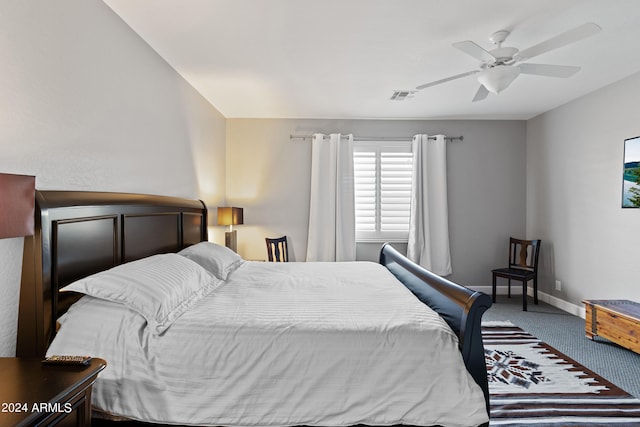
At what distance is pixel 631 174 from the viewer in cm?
323

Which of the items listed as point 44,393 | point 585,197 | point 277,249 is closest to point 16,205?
point 44,393

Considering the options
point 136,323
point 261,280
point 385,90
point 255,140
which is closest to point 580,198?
point 385,90

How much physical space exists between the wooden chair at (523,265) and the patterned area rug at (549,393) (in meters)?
1.29

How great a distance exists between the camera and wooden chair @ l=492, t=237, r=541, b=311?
4.20 meters

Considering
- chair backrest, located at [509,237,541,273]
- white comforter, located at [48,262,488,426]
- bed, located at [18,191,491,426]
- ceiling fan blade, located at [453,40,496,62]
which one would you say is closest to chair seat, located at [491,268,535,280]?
chair backrest, located at [509,237,541,273]

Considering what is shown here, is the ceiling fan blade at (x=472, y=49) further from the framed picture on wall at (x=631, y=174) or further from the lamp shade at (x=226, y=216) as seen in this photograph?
the lamp shade at (x=226, y=216)

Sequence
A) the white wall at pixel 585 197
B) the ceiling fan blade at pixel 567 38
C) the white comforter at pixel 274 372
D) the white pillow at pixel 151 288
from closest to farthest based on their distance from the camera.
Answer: the white comforter at pixel 274 372 < the white pillow at pixel 151 288 < the ceiling fan blade at pixel 567 38 < the white wall at pixel 585 197

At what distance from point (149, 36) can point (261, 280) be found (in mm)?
1990

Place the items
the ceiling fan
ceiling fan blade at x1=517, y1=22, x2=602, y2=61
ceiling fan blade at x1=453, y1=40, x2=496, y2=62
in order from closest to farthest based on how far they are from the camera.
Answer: ceiling fan blade at x1=517, y1=22, x2=602, y2=61
ceiling fan blade at x1=453, y1=40, x2=496, y2=62
the ceiling fan

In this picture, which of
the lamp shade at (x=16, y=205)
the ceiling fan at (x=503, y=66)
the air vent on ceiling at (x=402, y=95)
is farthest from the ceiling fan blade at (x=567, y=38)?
the lamp shade at (x=16, y=205)

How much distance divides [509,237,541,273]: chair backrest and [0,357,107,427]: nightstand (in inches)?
184

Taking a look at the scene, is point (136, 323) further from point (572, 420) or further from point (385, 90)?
point (385, 90)

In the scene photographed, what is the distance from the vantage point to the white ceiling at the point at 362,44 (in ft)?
7.15

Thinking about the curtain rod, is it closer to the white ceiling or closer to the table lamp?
the white ceiling
